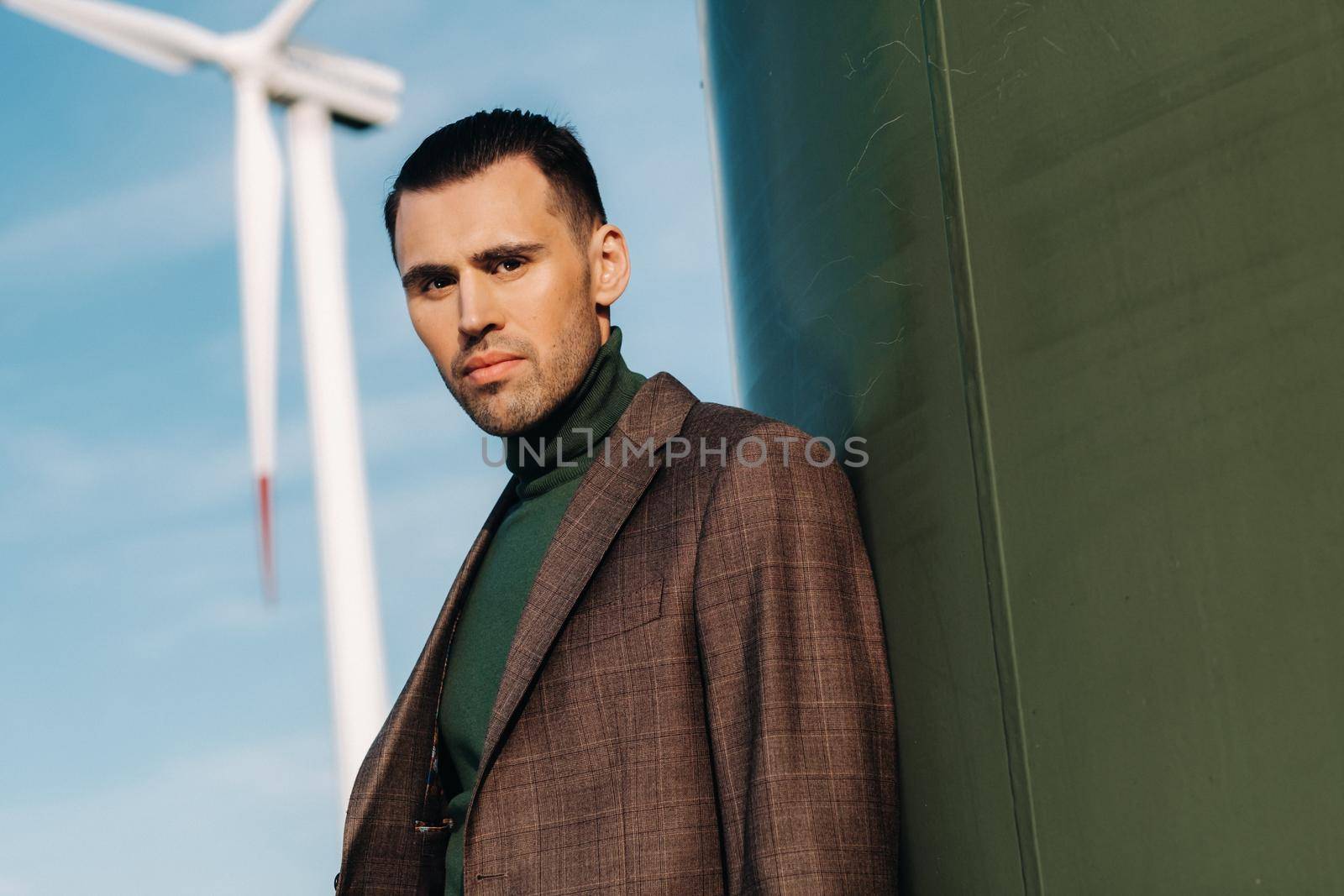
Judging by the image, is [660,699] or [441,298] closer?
[660,699]

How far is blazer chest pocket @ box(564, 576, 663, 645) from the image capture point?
10.8 ft

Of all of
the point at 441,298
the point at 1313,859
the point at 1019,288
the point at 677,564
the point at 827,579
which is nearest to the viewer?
the point at 1313,859

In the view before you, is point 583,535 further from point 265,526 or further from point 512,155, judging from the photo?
point 265,526

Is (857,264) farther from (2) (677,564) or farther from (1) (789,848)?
(1) (789,848)

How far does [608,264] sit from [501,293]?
1.28ft

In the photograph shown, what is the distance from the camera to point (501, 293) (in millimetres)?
3844

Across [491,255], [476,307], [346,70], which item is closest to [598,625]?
[476,307]

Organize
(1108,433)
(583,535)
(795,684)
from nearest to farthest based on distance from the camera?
(1108,433) < (795,684) < (583,535)

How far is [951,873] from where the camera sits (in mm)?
2822

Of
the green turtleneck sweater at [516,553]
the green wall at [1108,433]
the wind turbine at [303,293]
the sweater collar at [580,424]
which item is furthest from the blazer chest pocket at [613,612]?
→ the wind turbine at [303,293]

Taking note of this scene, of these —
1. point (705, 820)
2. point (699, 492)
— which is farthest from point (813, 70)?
point (705, 820)

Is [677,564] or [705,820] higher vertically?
[677,564]

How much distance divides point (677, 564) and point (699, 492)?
186 millimetres

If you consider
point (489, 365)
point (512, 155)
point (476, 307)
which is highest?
point (512, 155)
